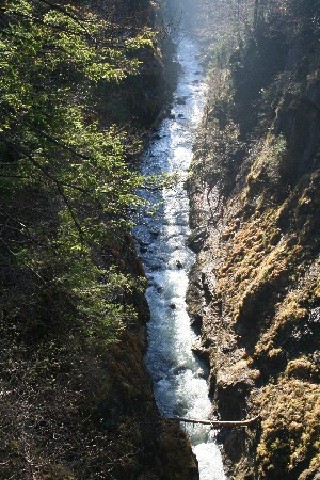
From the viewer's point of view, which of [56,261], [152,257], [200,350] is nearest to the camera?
[56,261]

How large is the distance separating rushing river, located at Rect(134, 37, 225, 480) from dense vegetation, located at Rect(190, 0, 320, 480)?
2.25 ft

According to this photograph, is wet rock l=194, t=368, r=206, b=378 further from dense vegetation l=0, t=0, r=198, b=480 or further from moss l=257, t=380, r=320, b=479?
dense vegetation l=0, t=0, r=198, b=480

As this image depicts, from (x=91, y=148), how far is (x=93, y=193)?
1.24 m

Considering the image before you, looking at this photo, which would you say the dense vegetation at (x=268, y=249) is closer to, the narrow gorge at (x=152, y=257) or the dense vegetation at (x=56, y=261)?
the narrow gorge at (x=152, y=257)

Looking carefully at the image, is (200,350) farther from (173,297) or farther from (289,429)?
(289,429)

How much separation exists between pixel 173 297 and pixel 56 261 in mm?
11550

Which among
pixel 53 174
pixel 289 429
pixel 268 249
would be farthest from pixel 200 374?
pixel 53 174

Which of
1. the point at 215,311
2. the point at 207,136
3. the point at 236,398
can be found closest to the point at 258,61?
the point at 207,136

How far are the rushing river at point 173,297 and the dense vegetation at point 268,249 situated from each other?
69 centimetres

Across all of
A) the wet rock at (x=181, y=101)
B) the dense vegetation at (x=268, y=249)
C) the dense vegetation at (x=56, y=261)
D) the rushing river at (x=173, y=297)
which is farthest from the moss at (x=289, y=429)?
the wet rock at (x=181, y=101)

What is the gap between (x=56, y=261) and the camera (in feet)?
28.3

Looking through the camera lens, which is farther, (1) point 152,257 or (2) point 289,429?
(1) point 152,257

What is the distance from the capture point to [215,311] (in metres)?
18.1

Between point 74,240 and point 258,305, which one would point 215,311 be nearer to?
point 258,305
